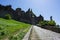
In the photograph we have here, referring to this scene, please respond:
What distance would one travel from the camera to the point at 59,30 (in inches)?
1686

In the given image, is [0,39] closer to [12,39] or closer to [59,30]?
[12,39]

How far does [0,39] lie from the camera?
13141mm

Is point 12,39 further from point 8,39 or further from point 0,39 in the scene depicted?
point 0,39

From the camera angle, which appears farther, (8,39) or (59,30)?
(59,30)

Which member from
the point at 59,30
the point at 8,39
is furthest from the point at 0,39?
the point at 59,30

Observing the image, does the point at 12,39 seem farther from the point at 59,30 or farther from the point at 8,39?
the point at 59,30

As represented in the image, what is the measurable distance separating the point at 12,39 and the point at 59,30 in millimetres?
29775

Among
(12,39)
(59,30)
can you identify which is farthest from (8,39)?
(59,30)

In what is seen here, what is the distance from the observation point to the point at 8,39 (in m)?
14.2

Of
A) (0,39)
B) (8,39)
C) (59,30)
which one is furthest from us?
(59,30)

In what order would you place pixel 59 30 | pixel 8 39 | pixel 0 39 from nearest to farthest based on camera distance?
pixel 0 39 < pixel 8 39 < pixel 59 30

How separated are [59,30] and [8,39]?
30.0 metres

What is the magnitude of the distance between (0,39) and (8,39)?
1.16 meters

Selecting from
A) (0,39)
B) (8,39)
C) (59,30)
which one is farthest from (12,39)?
(59,30)
